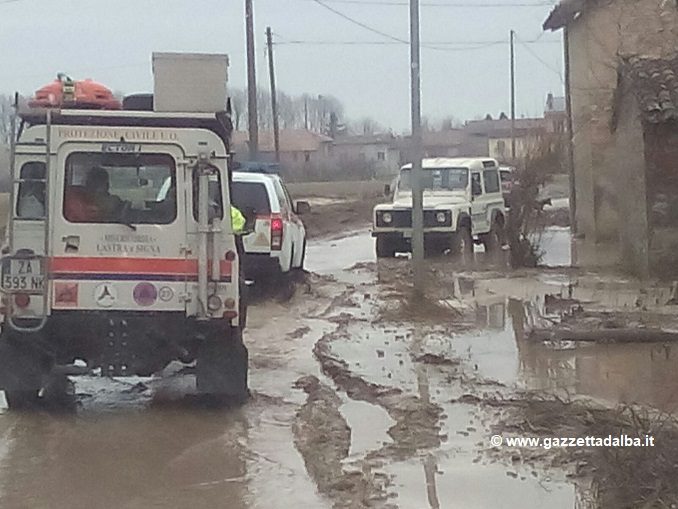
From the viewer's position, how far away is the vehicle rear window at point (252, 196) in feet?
57.8

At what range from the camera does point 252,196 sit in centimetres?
1778

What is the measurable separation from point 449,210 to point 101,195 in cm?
Result: 1565

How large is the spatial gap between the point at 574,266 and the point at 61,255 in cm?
1409

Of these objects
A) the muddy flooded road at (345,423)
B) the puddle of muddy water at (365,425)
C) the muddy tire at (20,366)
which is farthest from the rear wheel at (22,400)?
the puddle of muddy water at (365,425)

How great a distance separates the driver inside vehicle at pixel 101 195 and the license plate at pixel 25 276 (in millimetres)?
666

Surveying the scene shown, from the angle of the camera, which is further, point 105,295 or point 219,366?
point 219,366

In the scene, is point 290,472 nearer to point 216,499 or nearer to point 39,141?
point 216,499

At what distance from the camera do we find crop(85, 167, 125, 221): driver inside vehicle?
1002cm

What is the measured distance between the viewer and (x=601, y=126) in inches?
1085

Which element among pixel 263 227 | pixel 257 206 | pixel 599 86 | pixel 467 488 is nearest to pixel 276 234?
pixel 263 227

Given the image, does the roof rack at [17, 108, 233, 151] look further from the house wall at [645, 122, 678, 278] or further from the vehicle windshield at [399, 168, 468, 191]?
the vehicle windshield at [399, 168, 468, 191]

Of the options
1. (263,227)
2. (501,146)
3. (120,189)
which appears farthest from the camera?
(501,146)

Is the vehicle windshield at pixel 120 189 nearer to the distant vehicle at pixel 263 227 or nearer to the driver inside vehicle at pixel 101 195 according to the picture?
the driver inside vehicle at pixel 101 195

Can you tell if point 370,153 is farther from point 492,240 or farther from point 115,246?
point 115,246
